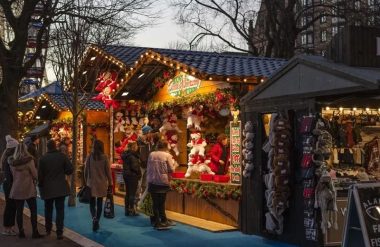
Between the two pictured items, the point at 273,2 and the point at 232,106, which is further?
the point at 273,2

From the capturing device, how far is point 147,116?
647 inches

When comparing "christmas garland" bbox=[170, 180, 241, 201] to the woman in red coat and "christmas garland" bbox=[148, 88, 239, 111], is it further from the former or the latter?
"christmas garland" bbox=[148, 88, 239, 111]

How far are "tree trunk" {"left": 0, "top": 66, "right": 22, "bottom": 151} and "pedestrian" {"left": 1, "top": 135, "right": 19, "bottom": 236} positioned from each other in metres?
8.62

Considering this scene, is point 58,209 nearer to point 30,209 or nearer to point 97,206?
point 30,209

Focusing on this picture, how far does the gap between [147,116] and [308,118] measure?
8.44 meters

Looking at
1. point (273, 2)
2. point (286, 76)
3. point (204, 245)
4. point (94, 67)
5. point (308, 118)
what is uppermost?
point (273, 2)

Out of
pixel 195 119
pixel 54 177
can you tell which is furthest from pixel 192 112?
pixel 54 177

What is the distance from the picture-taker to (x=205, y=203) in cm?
1202

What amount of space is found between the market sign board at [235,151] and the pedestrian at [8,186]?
161 inches

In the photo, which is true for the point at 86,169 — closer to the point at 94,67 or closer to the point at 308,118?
the point at 308,118

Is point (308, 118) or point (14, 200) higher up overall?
point (308, 118)

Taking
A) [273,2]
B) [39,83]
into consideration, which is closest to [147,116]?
[273,2]

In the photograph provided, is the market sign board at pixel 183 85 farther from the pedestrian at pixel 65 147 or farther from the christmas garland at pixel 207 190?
the pedestrian at pixel 65 147

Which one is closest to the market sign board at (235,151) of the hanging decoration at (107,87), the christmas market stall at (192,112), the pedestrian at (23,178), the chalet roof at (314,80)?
the christmas market stall at (192,112)
